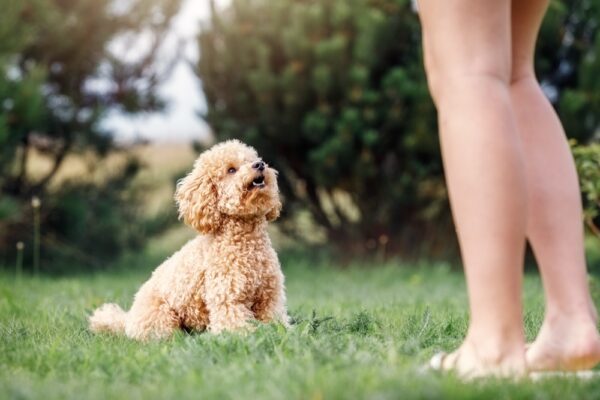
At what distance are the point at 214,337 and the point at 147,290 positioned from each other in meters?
0.66

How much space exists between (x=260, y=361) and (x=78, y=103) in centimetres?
589

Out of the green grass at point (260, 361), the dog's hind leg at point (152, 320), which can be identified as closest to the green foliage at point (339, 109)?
the green grass at point (260, 361)

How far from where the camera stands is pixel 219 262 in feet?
10.4

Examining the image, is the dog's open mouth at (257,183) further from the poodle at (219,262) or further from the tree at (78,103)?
the tree at (78,103)

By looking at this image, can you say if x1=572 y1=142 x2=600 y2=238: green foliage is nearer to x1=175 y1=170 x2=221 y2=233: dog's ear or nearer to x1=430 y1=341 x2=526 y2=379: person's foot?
x1=175 y1=170 x2=221 y2=233: dog's ear

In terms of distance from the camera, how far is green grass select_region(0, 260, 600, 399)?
197 centimetres

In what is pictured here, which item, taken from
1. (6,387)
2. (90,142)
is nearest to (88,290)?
(90,142)

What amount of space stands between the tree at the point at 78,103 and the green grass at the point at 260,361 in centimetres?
328

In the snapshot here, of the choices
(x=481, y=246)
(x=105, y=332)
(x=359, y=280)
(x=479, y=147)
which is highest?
(x=479, y=147)

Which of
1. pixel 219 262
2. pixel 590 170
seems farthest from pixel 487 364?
pixel 590 170

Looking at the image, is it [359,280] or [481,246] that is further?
[359,280]

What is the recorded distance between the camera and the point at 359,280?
22.2 ft

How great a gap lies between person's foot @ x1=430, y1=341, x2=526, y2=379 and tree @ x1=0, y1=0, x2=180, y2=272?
5322mm

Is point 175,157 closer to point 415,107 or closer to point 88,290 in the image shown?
point 415,107
